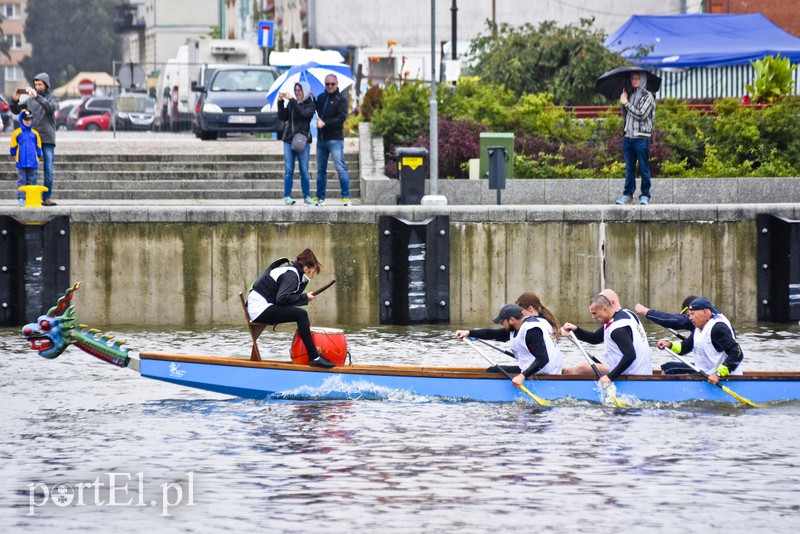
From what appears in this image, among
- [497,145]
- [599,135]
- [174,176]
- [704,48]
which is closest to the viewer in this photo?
[497,145]

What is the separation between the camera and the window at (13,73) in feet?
443

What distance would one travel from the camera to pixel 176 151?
89.9 feet

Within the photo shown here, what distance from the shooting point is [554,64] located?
32031 mm

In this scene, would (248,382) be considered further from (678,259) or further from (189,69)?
(189,69)

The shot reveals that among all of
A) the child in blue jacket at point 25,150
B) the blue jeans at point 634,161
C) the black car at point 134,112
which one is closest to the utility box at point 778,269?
the blue jeans at point 634,161

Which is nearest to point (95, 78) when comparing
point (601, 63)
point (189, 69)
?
point (189, 69)

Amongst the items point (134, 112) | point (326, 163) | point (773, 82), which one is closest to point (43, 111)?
point (326, 163)

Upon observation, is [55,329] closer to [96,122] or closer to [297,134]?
[297,134]

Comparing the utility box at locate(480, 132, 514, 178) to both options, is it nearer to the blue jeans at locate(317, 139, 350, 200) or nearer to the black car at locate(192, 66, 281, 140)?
the blue jeans at locate(317, 139, 350, 200)

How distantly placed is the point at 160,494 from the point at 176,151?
16.5 meters

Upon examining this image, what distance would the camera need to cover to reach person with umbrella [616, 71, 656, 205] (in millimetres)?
21859

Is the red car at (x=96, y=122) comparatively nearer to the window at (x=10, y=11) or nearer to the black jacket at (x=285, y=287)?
the black jacket at (x=285, y=287)

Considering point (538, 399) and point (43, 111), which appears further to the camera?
point (43, 111)

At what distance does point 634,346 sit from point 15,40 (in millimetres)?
138045
